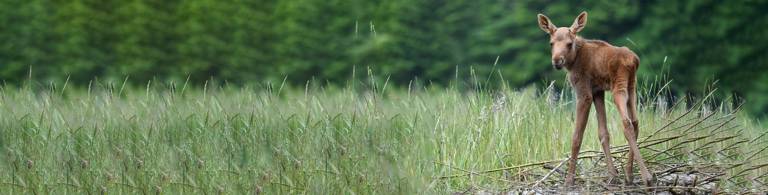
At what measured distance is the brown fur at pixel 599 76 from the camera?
3.14 meters

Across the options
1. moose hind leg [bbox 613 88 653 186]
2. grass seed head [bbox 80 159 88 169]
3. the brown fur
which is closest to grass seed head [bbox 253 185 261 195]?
grass seed head [bbox 80 159 88 169]

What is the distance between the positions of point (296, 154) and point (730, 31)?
9.47m

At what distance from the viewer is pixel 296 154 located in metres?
3.26

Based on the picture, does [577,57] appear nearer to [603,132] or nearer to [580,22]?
[580,22]

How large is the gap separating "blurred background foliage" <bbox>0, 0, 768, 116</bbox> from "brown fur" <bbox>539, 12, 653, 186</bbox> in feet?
20.0

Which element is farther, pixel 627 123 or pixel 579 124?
pixel 579 124

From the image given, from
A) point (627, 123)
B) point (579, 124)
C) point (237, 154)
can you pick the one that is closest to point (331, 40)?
point (237, 154)

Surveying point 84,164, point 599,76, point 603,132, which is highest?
point 599,76

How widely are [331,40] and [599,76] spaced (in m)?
8.85

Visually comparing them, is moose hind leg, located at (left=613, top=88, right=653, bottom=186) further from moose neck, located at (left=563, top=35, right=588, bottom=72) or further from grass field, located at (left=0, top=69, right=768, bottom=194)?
grass field, located at (left=0, top=69, right=768, bottom=194)

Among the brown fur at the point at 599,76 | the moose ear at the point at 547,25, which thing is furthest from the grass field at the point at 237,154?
the moose ear at the point at 547,25

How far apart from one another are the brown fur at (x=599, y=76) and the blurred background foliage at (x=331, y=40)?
20.0 ft

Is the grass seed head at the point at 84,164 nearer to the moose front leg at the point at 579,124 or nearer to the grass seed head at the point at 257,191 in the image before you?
the grass seed head at the point at 257,191

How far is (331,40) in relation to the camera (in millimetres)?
11703
